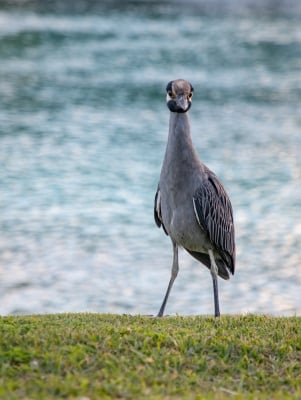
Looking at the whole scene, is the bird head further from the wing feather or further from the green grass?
the green grass

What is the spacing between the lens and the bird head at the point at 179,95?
27.3 ft

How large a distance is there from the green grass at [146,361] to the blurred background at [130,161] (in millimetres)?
4493

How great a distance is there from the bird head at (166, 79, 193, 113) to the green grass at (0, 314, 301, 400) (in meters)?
1.81

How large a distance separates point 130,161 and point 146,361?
45.1 feet

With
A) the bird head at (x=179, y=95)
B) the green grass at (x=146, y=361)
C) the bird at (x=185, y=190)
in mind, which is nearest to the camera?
the green grass at (x=146, y=361)

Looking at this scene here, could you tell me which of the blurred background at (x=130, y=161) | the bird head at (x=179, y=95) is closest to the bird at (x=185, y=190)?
the bird head at (x=179, y=95)

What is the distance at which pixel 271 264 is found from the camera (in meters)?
14.1

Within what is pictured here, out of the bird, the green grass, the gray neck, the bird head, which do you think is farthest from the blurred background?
the green grass

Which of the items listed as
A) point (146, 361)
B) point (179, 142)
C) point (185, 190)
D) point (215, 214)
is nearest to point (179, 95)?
point (179, 142)

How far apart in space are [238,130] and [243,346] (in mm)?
17881

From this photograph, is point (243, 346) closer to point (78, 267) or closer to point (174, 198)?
point (174, 198)

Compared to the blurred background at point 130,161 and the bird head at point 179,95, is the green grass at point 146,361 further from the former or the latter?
the blurred background at point 130,161

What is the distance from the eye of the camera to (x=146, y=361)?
6.74m

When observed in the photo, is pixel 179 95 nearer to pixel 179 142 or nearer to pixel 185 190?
pixel 179 142
